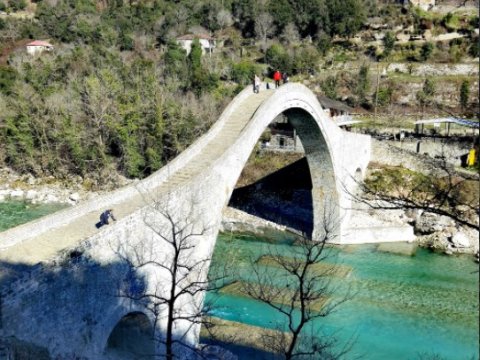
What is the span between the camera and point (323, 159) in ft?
61.7

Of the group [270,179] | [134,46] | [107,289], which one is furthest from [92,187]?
[134,46]

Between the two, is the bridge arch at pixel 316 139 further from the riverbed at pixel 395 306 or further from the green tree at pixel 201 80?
the green tree at pixel 201 80

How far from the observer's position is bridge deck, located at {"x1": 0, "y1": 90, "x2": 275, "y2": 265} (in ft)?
24.0

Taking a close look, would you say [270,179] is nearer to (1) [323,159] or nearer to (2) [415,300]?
(1) [323,159]

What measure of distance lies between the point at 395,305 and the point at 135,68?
2575 centimetres

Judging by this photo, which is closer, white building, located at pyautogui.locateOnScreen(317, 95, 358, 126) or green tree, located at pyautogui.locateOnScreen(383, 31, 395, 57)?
white building, located at pyautogui.locateOnScreen(317, 95, 358, 126)

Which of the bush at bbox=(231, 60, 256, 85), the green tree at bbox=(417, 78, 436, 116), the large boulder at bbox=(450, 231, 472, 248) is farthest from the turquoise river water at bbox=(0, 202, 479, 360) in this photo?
the bush at bbox=(231, 60, 256, 85)

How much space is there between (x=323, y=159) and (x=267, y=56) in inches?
951

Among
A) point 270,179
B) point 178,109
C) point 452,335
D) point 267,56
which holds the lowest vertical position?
point 452,335

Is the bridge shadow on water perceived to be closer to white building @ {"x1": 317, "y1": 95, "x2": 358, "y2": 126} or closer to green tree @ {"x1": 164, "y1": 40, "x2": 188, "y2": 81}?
white building @ {"x1": 317, "y1": 95, "x2": 358, "y2": 126}

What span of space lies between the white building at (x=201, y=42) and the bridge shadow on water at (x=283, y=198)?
2471cm

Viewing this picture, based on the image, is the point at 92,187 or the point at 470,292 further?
the point at 92,187

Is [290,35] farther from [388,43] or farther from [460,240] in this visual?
[460,240]

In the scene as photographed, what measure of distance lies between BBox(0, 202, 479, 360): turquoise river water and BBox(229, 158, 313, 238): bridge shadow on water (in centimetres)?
279
